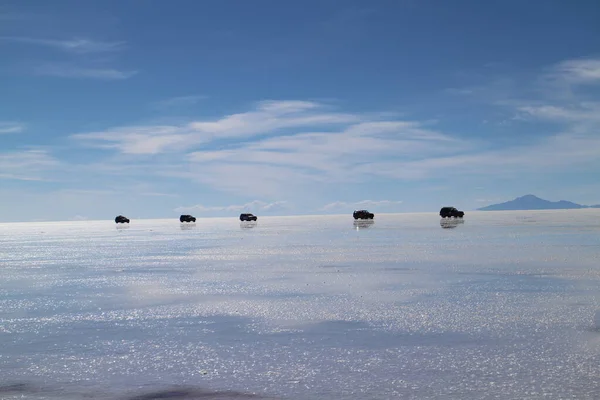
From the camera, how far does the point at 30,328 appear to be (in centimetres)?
1470

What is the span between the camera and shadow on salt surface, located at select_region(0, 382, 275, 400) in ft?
29.0

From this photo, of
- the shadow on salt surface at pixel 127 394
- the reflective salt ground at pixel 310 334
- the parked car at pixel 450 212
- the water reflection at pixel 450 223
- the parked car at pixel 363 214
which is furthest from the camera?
the parked car at pixel 363 214

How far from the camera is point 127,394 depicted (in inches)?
357

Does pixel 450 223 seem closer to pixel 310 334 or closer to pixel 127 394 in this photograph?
pixel 310 334

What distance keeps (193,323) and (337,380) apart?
6376 millimetres

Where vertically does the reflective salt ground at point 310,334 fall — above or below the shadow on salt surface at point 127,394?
above

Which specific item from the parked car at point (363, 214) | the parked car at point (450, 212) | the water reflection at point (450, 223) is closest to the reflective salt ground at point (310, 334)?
the water reflection at point (450, 223)

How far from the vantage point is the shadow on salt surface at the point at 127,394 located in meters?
8.84

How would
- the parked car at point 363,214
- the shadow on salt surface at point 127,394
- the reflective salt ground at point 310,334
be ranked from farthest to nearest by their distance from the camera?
the parked car at point 363,214 → the reflective salt ground at point 310,334 → the shadow on salt surface at point 127,394

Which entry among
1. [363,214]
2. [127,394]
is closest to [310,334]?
[127,394]

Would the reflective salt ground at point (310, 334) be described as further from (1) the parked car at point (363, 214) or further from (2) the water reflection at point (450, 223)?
(1) the parked car at point (363, 214)

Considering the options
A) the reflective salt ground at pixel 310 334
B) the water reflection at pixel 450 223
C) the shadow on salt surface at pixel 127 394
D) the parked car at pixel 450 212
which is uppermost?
the parked car at pixel 450 212

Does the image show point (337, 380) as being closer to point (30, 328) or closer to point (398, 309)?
point (398, 309)

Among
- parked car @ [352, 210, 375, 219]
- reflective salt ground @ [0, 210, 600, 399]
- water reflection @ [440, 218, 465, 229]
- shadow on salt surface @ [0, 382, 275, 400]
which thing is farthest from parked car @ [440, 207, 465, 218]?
shadow on salt surface @ [0, 382, 275, 400]
